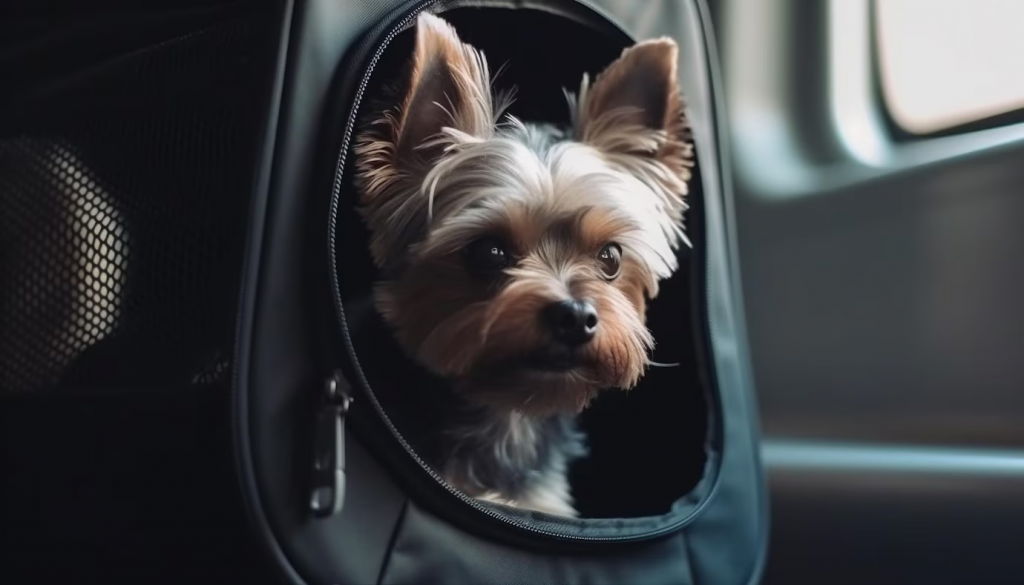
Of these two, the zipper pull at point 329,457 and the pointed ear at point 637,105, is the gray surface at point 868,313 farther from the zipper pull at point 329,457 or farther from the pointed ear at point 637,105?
the zipper pull at point 329,457

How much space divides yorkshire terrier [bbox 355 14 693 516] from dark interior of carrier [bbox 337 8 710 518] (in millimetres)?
45

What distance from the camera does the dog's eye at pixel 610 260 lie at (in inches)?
46.6

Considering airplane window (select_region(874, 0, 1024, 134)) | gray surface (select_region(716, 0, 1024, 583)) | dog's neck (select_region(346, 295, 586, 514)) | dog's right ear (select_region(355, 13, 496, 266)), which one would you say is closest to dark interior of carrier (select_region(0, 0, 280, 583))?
dog's right ear (select_region(355, 13, 496, 266))

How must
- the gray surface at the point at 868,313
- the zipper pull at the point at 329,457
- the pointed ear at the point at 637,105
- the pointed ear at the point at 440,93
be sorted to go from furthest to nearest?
1. the gray surface at the point at 868,313
2. the pointed ear at the point at 637,105
3. the pointed ear at the point at 440,93
4. the zipper pull at the point at 329,457

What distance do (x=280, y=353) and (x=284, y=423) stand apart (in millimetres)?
66

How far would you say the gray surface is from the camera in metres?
1.48

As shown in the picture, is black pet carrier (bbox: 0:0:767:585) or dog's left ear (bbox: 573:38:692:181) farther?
dog's left ear (bbox: 573:38:692:181)

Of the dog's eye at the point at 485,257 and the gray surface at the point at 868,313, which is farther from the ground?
the dog's eye at the point at 485,257

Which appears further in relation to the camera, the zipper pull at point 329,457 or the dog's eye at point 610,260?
the dog's eye at point 610,260

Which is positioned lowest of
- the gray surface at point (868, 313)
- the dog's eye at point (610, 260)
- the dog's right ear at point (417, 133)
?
the gray surface at point (868, 313)

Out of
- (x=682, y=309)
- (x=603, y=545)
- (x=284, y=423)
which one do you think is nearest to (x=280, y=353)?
(x=284, y=423)

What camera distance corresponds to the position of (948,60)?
67.5 inches

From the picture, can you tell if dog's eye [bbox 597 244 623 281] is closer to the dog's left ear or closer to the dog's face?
the dog's face

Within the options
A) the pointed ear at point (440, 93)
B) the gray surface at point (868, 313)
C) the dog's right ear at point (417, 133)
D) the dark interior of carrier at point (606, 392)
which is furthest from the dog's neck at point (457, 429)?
the gray surface at point (868, 313)
